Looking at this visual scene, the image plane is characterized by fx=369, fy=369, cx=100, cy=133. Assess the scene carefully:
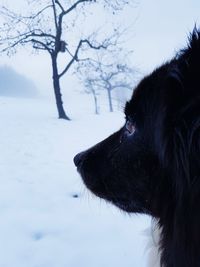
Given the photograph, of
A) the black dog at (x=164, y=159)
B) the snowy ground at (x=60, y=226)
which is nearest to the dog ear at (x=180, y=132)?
the black dog at (x=164, y=159)

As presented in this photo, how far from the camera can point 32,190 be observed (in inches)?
164

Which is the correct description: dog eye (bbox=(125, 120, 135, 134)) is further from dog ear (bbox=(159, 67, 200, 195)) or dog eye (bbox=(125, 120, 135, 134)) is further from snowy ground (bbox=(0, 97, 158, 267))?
snowy ground (bbox=(0, 97, 158, 267))

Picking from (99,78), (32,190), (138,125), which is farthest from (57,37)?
(99,78)

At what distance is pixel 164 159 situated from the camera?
141cm

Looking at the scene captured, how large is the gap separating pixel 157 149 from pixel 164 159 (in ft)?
0.27

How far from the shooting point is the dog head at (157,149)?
49.4 inches

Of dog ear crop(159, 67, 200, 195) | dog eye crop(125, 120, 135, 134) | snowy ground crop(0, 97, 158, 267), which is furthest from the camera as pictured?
snowy ground crop(0, 97, 158, 267)

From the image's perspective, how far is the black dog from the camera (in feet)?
4.08

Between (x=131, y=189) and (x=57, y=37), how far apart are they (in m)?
15.1

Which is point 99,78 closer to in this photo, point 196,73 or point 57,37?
point 57,37

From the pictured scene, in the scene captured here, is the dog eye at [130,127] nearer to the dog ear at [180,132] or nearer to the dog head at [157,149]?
the dog head at [157,149]

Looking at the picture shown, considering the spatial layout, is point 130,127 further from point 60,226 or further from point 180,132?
point 60,226

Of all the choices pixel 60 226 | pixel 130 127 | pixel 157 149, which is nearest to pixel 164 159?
pixel 157 149

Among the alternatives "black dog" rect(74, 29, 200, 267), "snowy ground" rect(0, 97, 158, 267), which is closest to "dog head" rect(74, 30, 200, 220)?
"black dog" rect(74, 29, 200, 267)
